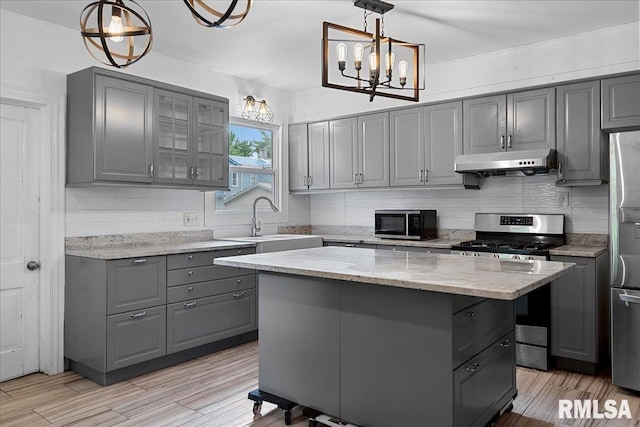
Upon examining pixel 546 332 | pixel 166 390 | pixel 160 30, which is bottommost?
pixel 166 390

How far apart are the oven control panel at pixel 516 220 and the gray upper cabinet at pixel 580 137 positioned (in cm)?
53

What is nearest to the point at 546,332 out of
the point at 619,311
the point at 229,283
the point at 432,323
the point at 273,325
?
the point at 619,311

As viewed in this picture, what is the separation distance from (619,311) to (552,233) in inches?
39.8

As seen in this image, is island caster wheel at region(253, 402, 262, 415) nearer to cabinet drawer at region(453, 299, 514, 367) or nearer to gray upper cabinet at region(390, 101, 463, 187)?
cabinet drawer at region(453, 299, 514, 367)

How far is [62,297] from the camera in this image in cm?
366

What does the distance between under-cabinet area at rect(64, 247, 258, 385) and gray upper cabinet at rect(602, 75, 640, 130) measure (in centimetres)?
331

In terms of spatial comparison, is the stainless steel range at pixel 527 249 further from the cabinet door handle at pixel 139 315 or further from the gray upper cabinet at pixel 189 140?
the cabinet door handle at pixel 139 315

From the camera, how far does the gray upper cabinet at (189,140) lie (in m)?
3.95

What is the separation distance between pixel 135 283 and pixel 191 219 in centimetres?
125

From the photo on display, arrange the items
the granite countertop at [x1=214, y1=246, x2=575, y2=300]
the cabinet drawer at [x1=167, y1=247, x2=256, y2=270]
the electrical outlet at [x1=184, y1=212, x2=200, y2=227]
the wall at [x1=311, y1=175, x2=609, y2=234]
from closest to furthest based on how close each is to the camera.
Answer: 1. the granite countertop at [x1=214, y1=246, x2=575, y2=300]
2. the cabinet drawer at [x1=167, y1=247, x2=256, y2=270]
3. the wall at [x1=311, y1=175, x2=609, y2=234]
4. the electrical outlet at [x1=184, y1=212, x2=200, y2=227]

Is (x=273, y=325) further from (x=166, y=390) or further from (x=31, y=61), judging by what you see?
(x=31, y=61)

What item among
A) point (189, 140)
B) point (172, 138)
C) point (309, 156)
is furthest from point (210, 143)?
Answer: point (309, 156)

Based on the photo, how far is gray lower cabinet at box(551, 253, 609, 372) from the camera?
3479 millimetres

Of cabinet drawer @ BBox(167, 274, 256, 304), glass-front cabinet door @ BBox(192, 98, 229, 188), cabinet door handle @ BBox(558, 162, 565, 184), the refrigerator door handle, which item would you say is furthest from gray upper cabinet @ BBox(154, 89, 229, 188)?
the refrigerator door handle
